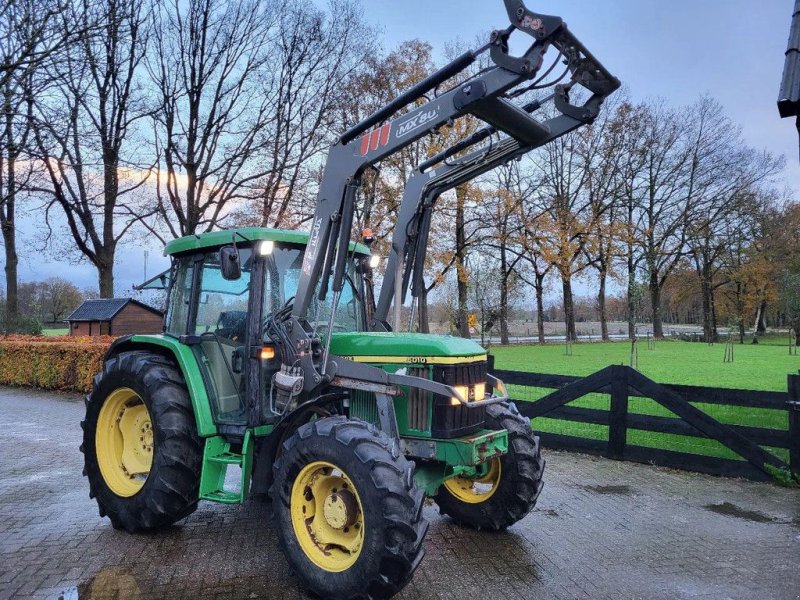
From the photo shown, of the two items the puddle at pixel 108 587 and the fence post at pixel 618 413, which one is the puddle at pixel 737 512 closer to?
the fence post at pixel 618 413

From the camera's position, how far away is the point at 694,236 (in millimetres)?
35594

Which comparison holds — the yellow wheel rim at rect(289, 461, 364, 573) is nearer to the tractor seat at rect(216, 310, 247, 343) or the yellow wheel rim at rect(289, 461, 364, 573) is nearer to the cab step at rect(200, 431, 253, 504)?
the cab step at rect(200, 431, 253, 504)

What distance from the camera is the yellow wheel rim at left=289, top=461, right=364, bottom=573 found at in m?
3.92

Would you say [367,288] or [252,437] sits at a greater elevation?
[367,288]

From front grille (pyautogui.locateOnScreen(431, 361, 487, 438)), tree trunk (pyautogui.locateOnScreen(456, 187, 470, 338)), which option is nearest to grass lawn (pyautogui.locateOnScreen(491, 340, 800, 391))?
tree trunk (pyautogui.locateOnScreen(456, 187, 470, 338))

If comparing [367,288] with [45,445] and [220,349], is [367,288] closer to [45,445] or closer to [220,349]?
[220,349]

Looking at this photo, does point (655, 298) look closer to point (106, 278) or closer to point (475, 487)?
point (106, 278)

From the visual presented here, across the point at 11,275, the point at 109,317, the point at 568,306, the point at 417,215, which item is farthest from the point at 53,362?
the point at 568,306

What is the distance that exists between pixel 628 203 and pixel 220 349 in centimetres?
3399

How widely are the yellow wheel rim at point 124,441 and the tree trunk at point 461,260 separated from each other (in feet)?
69.9

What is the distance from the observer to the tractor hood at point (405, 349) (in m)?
4.34

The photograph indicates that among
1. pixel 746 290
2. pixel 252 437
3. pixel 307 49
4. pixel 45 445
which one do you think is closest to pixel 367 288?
pixel 252 437

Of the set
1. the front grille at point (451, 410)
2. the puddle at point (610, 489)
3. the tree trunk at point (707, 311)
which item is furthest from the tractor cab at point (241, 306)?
the tree trunk at point (707, 311)

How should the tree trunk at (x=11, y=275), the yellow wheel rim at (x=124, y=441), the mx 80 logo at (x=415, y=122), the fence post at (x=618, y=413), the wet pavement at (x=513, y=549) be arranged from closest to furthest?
the wet pavement at (x=513, y=549), the mx 80 logo at (x=415, y=122), the yellow wheel rim at (x=124, y=441), the fence post at (x=618, y=413), the tree trunk at (x=11, y=275)
